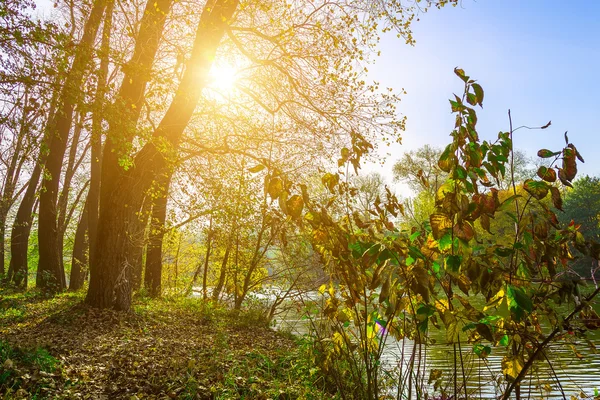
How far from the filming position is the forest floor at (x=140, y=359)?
413 centimetres

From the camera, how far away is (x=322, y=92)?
9195 millimetres

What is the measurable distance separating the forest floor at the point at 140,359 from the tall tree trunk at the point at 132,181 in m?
0.48

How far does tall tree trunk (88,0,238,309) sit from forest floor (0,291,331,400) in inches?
18.9

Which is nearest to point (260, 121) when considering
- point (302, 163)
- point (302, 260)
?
point (302, 163)

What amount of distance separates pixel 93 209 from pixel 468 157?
519 inches

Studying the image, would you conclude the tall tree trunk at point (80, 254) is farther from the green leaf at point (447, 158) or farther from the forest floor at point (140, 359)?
the green leaf at point (447, 158)

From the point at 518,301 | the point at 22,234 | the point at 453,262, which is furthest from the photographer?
the point at 22,234

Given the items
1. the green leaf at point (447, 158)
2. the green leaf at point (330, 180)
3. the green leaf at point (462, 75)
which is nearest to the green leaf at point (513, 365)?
the green leaf at point (447, 158)

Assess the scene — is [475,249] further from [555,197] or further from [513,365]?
[513,365]

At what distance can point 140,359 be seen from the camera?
16.8ft

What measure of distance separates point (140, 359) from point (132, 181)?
3.78m

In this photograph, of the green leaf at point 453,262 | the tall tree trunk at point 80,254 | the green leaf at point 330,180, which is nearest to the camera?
the green leaf at point 453,262

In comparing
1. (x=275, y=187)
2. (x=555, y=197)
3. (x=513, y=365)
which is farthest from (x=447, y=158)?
(x=513, y=365)

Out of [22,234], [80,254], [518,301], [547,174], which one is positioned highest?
[22,234]
